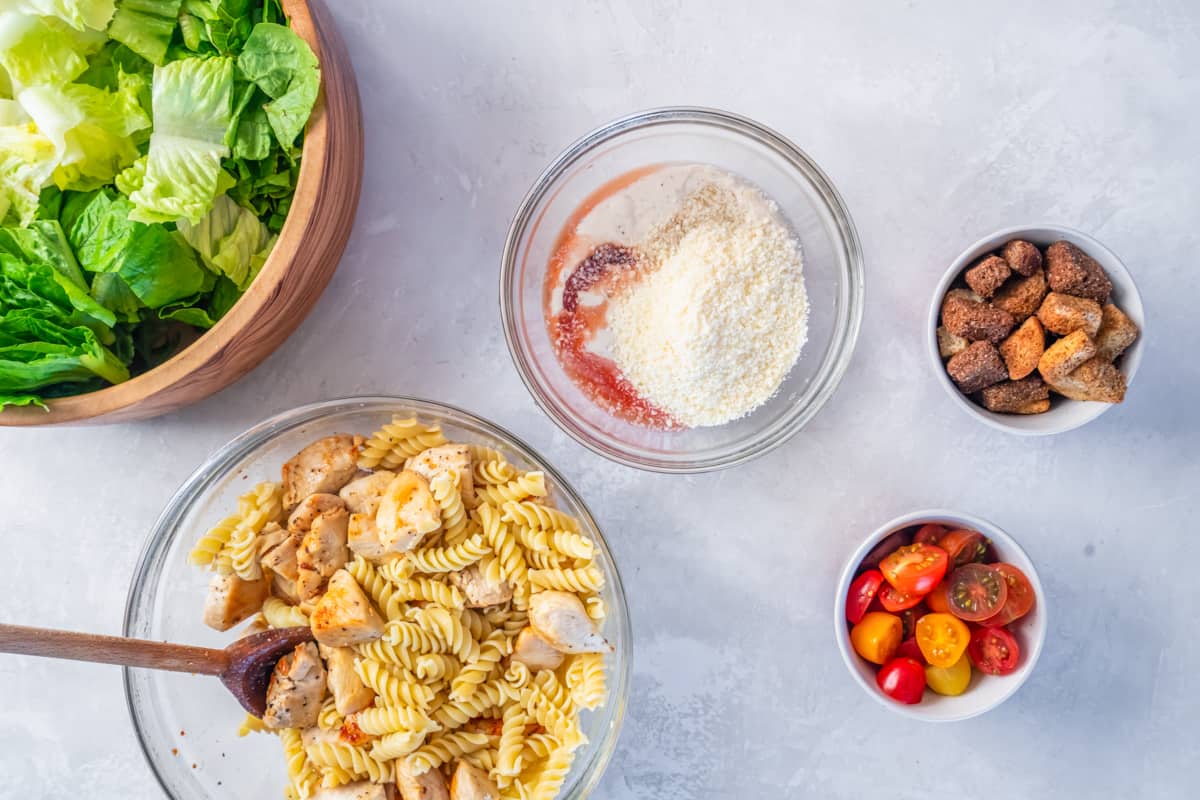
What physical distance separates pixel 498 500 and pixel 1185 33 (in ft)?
8.75

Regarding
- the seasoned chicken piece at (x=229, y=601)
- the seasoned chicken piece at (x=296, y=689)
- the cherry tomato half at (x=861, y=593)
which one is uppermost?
the cherry tomato half at (x=861, y=593)

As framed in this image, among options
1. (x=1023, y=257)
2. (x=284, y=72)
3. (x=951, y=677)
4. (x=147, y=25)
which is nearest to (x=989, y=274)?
(x=1023, y=257)

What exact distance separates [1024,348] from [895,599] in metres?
0.85

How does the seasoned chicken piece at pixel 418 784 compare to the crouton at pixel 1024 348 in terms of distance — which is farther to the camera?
the crouton at pixel 1024 348

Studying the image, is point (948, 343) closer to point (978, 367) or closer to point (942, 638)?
point (978, 367)

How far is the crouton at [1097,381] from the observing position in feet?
8.47

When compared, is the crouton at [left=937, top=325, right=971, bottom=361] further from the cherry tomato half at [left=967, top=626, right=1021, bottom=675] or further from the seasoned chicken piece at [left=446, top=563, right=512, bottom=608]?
the seasoned chicken piece at [left=446, top=563, right=512, bottom=608]

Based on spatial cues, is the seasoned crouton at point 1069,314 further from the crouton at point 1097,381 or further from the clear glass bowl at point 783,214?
the clear glass bowl at point 783,214

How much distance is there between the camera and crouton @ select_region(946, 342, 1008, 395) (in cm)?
264

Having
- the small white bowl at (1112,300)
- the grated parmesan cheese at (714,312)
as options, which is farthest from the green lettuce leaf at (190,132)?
the small white bowl at (1112,300)

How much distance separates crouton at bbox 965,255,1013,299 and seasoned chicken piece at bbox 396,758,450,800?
215 centimetres

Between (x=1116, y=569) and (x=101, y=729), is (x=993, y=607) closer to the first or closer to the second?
(x=1116, y=569)

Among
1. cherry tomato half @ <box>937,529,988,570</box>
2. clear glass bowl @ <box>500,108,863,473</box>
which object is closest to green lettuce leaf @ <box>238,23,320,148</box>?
clear glass bowl @ <box>500,108,863,473</box>

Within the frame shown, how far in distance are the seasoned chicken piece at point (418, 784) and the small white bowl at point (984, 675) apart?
4.13ft
